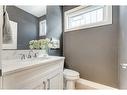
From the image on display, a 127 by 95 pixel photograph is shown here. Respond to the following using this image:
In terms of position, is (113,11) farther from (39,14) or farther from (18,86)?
(18,86)

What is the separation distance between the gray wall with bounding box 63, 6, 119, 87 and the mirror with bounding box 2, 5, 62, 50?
1.08ft

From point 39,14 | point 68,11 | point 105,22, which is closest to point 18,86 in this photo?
point 39,14

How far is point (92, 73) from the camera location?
217cm

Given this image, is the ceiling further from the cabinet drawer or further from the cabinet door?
the cabinet door

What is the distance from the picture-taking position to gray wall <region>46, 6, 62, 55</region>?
7.31 feet

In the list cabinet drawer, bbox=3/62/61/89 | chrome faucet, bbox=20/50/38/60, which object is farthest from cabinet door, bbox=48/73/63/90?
chrome faucet, bbox=20/50/38/60

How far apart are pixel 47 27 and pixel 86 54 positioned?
0.90 metres

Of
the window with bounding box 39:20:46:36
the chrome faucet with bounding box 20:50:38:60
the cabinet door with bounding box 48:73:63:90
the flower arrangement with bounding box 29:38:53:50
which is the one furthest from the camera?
the window with bounding box 39:20:46:36

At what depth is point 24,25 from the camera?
5.39 ft

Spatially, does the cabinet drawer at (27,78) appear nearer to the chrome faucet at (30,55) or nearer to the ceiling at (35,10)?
the chrome faucet at (30,55)

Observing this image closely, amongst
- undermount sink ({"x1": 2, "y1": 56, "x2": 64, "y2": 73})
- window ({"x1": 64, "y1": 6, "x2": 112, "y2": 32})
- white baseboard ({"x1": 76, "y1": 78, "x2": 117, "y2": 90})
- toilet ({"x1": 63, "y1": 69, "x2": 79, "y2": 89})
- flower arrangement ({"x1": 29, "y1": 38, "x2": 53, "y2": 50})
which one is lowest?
white baseboard ({"x1": 76, "y1": 78, "x2": 117, "y2": 90})

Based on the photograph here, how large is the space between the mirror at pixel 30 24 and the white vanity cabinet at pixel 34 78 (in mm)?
517

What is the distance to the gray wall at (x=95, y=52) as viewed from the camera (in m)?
1.88

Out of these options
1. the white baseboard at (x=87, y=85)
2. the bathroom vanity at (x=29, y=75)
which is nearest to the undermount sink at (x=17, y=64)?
the bathroom vanity at (x=29, y=75)
